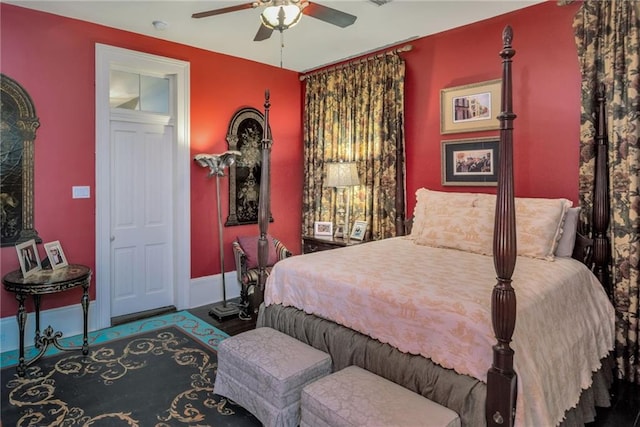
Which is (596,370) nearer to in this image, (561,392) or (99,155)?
(561,392)

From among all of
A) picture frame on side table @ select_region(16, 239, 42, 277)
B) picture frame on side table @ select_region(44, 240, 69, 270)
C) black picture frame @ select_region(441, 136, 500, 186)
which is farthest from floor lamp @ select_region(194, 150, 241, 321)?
black picture frame @ select_region(441, 136, 500, 186)

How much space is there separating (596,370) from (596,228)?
1.09 m

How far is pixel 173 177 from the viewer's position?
4.34 metres

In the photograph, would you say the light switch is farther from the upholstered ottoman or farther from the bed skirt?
the upholstered ottoman

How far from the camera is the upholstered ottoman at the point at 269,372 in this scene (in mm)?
2102

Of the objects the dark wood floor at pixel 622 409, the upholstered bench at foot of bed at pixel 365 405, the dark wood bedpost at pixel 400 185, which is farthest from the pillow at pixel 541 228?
the upholstered bench at foot of bed at pixel 365 405

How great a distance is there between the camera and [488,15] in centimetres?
351

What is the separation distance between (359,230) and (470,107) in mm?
1745

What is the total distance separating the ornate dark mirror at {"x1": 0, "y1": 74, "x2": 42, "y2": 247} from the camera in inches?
128

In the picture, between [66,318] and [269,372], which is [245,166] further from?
[269,372]

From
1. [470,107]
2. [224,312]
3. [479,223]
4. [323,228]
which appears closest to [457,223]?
[479,223]

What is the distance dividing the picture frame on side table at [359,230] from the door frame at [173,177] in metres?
1.88

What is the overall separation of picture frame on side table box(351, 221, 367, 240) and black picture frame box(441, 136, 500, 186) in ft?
3.35

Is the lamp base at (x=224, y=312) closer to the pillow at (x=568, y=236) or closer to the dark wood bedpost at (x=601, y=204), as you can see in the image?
the pillow at (x=568, y=236)
